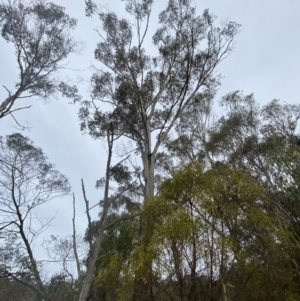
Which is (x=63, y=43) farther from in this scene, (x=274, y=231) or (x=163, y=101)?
(x=274, y=231)

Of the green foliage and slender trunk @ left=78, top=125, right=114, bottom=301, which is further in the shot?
slender trunk @ left=78, top=125, right=114, bottom=301

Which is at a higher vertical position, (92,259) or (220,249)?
(92,259)

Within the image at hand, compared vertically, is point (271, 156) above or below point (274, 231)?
above

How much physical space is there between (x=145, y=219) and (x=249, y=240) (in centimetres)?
145

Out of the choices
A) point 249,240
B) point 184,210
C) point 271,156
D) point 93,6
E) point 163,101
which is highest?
point 93,6

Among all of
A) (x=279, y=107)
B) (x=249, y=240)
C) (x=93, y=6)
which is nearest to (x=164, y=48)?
(x=93, y=6)

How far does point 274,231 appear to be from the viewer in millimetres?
3871

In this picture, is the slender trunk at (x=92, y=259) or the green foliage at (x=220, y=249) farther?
the slender trunk at (x=92, y=259)

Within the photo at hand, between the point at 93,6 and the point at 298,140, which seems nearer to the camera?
the point at 298,140

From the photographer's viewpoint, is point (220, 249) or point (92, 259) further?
point (92, 259)

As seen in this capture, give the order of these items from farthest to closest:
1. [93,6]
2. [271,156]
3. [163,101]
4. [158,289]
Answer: [163,101] → [93,6] → [271,156] → [158,289]

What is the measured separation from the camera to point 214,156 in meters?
10.3

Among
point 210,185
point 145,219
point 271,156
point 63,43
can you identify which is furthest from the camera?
point 63,43

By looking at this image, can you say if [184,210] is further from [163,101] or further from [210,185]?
[163,101]
